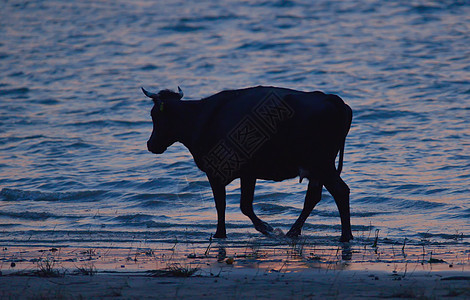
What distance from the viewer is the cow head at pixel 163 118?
9688 mm

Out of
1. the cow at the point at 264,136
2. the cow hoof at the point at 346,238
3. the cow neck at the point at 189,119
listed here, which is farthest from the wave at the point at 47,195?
the cow hoof at the point at 346,238

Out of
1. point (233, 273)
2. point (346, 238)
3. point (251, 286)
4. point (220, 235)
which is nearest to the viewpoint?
point (251, 286)

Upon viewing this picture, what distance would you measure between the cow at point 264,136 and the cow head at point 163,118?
1 cm

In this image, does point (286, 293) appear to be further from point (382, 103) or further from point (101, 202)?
point (382, 103)

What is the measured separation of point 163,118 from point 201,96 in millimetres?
11782

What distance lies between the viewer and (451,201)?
1118 centimetres

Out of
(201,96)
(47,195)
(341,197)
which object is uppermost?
(341,197)

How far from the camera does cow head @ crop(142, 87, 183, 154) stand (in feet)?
31.8

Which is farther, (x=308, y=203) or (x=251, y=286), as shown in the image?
(x=308, y=203)

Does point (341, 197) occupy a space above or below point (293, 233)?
above

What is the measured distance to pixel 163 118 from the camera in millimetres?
9758

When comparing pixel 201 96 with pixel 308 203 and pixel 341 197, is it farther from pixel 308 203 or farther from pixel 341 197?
pixel 341 197

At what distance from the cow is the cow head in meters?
0.01

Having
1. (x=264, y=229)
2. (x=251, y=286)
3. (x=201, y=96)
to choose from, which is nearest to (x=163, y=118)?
(x=264, y=229)
